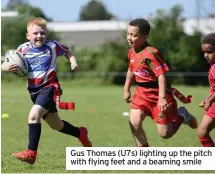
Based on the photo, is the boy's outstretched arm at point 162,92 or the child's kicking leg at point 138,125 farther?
the child's kicking leg at point 138,125

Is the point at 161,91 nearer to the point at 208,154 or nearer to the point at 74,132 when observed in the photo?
the point at 208,154

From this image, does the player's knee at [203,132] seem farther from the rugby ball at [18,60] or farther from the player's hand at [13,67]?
the player's hand at [13,67]

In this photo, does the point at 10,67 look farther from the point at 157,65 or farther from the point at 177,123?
the point at 177,123

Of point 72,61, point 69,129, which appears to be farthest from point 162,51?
point 72,61

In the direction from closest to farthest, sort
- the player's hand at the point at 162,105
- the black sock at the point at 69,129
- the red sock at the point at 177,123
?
1. the player's hand at the point at 162,105
2. the red sock at the point at 177,123
3. the black sock at the point at 69,129

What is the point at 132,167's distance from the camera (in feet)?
24.5

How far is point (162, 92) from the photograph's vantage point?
8.02 m

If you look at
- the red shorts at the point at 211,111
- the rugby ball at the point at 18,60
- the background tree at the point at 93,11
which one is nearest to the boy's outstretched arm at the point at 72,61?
the rugby ball at the point at 18,60

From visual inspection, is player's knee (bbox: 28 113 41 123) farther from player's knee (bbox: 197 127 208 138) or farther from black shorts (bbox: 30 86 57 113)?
player's knee (bbox: 197 127 208 138)
